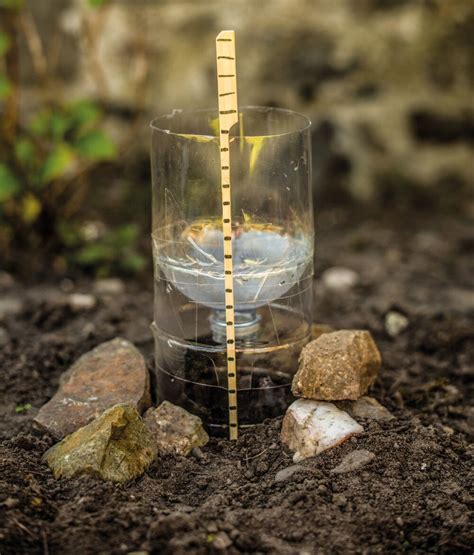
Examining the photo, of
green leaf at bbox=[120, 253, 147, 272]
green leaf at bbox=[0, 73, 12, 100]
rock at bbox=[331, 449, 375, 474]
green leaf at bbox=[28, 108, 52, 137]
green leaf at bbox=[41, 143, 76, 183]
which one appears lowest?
rock at bbox=[331, 449, 375, 474]

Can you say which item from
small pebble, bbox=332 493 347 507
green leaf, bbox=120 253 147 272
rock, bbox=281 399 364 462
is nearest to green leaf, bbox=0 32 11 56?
green leaf, bbox=120 253 147 272

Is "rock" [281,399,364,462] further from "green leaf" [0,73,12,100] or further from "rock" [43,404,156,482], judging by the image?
"green leaf" [0,73,12,100]

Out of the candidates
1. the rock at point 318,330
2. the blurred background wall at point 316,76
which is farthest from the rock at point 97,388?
the blurred background wall at point 316,76

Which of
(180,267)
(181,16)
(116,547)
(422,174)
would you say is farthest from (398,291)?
(116,547)

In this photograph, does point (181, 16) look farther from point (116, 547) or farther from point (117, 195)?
point (116, 547)

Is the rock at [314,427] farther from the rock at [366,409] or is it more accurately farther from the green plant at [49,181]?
the green plant at [49,181]

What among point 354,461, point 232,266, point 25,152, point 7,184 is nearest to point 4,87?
point 25,152

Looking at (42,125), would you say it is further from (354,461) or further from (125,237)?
(354,461)
